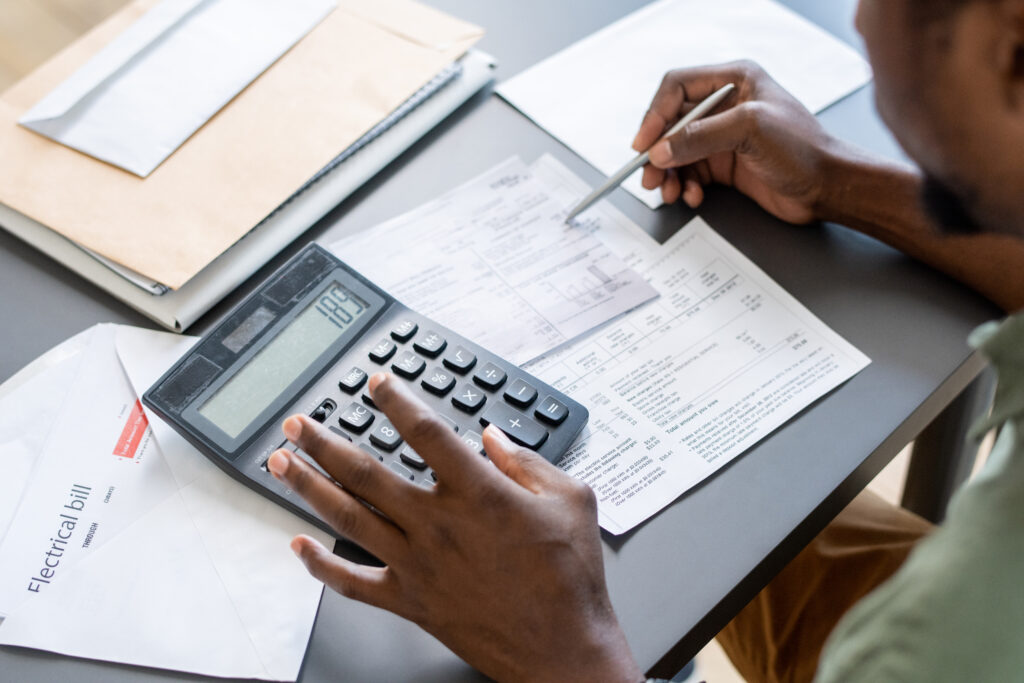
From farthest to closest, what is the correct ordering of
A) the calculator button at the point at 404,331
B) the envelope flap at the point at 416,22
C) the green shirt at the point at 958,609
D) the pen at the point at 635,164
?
the envelope flap at the point at 416,22, the pen at the point at 635,164, the calculator button at the point at 404,331, the green shirt at the point at 958,609

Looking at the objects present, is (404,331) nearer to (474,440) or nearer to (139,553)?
(474,440)

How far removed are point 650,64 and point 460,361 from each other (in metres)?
0.39

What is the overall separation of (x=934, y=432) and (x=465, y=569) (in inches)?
21.1

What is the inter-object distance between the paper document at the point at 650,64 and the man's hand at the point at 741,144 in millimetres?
38

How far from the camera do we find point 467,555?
479 millimetres

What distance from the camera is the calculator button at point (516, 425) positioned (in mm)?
537

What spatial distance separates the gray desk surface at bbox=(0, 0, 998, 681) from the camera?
0.49 meters

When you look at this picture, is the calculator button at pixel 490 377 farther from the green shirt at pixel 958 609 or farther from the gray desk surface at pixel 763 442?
the green shirt at pixel 958 609

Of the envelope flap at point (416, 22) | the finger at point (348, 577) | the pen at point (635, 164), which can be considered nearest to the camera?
the finger at point (348, 577)

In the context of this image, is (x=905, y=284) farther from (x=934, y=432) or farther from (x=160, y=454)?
(x=160, y=454)

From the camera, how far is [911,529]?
78 cm

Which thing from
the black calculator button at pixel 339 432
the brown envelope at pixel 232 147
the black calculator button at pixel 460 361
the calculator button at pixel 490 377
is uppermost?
the brown envelope at pixel 232 147

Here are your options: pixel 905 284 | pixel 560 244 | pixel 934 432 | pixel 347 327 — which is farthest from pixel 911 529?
pixel 347 327

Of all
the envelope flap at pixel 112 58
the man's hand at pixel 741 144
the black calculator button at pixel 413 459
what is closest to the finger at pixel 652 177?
the man's hand at pixel 741 144
